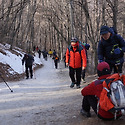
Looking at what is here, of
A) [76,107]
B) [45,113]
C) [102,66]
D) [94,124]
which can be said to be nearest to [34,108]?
[45,113]

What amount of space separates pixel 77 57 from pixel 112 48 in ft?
8.12

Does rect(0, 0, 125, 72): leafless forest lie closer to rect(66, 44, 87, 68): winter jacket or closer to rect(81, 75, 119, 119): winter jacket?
rect(66, 44, 87, 68): winter jacket

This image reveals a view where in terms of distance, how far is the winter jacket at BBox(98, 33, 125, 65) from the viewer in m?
5.25

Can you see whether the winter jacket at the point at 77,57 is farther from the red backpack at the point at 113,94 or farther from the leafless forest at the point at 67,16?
the leafless forest at the point at 67,16

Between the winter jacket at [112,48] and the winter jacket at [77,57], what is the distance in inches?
83.3

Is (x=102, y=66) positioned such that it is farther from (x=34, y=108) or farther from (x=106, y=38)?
(x=34, y=108)

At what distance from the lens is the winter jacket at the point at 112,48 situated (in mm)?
5246

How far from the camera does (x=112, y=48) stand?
5.30 m

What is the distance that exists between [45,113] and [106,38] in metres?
2.45

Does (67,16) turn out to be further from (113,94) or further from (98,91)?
(113,94)

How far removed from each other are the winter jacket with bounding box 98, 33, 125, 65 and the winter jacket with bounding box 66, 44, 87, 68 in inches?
83.3

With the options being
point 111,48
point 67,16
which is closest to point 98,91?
point 111,48

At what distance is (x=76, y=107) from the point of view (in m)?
5.29

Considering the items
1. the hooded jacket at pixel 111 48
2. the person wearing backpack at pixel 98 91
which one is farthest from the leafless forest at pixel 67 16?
the person wearing backpack at pixel 98 91
